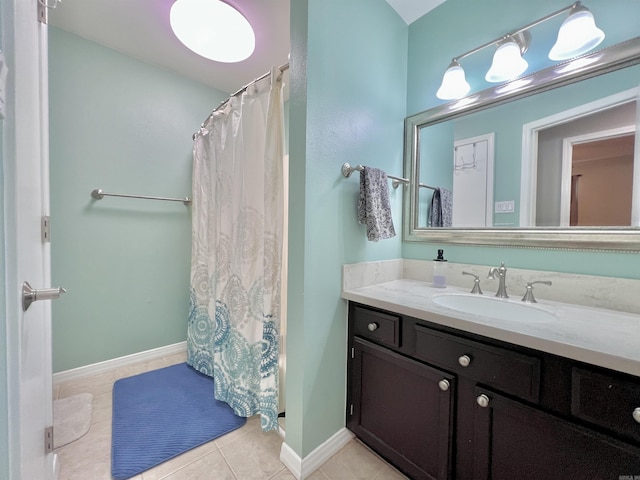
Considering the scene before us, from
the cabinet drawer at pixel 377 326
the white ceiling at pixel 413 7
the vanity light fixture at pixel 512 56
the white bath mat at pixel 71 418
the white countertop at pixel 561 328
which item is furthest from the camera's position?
the white ceiling at pixel 413 7

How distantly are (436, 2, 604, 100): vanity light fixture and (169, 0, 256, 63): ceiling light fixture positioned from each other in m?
1.31

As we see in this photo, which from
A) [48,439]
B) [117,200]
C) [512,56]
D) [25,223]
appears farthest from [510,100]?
[117,200]

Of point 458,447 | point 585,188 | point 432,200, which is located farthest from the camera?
point 432,200

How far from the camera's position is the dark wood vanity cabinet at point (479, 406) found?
64 centimetres

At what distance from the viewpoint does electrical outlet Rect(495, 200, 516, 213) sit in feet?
4.11

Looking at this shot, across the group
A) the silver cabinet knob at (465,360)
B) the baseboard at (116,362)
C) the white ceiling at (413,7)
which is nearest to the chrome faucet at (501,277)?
the silver cabinet knob at (465,360)

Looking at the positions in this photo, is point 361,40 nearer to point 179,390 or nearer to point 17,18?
point 17,18

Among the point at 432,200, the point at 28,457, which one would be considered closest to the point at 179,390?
the point at 28,457

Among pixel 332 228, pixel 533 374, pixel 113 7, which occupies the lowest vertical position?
pixel 533 374

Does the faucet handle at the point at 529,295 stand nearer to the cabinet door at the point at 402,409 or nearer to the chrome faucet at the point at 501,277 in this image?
the chrome faucet at the point at 501,277

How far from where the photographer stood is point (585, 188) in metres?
1.05

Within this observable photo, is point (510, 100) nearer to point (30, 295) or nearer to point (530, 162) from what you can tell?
point (530, 162)

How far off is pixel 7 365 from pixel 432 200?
1.74 metres

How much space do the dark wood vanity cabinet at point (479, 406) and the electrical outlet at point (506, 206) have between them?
2.48 feet
